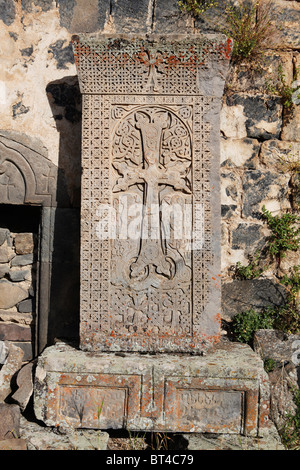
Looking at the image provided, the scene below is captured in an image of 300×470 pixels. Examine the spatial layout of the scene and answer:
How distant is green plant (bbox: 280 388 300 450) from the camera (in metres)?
2.77

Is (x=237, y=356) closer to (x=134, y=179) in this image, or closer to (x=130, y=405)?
(x=130, y=405)

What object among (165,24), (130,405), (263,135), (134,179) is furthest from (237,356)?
(165,24)

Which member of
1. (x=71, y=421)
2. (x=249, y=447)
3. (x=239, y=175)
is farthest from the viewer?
(x=239, y=175)

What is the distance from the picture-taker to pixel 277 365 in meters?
3.22

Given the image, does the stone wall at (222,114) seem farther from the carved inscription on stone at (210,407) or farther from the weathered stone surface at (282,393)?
the carved inscription on stone at (210,407)

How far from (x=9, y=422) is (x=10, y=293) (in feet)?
3.85

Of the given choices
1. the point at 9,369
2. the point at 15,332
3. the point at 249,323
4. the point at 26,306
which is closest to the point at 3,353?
the point at 9,369

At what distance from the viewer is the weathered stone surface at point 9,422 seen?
2.54 m

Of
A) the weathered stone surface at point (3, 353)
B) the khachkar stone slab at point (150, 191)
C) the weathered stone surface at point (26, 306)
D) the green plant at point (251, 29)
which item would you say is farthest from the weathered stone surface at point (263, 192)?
the weathered stone surface at point (3, 353)

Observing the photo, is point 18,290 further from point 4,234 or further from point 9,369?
point 9,369

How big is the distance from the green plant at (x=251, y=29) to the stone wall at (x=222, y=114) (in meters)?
0.08

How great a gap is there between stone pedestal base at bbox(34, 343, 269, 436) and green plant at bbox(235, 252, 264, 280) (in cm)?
90

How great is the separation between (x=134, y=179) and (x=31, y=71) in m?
1.23

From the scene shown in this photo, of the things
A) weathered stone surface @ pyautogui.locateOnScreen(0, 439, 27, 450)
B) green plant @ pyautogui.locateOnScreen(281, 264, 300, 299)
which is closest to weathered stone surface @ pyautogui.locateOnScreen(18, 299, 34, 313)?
weathered stone surface @ pyautogui.locateOnScreen(0, 439, 27, 450)
